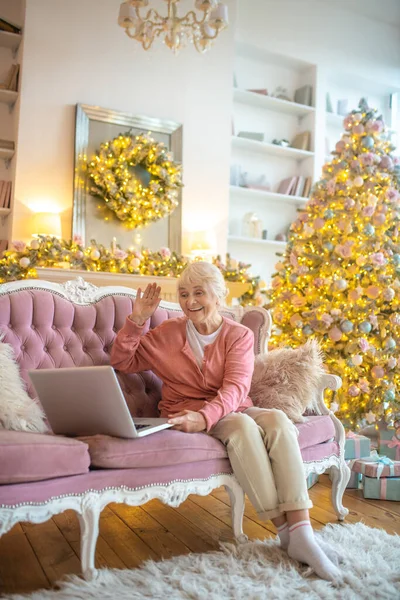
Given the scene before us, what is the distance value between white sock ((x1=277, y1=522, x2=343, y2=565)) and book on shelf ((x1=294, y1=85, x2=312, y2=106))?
5.17m

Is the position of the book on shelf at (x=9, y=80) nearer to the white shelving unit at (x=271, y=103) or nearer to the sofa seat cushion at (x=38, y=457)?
the white shelving unit at (x=271, y=103)

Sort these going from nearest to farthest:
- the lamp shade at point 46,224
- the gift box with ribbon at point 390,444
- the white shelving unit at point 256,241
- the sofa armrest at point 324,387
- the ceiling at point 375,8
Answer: the sofa armrest at point 324,387 → the gift box with ribbon at point 390,444 → the lamp shade at point 46,224 → the white shelving unit at point 256,241 → the ceiling at point 375,8

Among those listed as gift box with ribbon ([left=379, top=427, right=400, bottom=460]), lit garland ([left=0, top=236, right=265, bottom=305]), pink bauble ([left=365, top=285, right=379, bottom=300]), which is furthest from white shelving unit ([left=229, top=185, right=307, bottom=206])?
gift box with ribbon ([left=379, top=427, right=400, bottom=460])

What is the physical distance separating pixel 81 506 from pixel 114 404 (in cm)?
32

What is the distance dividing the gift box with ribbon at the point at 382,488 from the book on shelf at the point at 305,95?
14.8ft

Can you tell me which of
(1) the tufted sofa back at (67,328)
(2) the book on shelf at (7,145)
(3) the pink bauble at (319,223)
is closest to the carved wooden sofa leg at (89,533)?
(1) the tufted sofa back at (67,328)

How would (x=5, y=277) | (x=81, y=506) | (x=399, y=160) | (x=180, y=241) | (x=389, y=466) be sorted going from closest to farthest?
(x=81, y=506) → (x=389, y=466) → (x=399, y=160) → (x=5, y=277) → (x=180, y=241)

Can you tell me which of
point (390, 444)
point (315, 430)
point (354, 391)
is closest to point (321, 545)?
A: point (315, 430)

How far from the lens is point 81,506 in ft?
5.76

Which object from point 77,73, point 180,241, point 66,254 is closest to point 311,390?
point 66,254

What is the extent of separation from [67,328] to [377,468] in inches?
62.8

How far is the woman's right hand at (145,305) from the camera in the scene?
7.65ft

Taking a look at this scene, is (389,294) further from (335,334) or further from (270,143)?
(270,143)

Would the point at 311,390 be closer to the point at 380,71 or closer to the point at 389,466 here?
the point at 389,466
